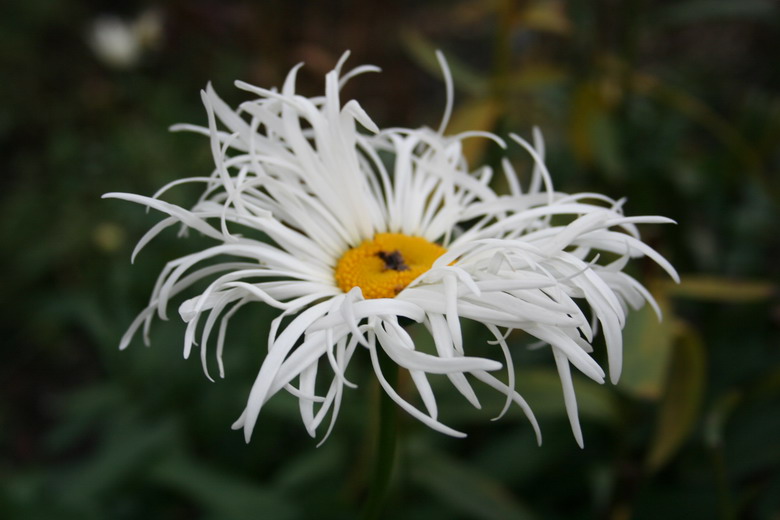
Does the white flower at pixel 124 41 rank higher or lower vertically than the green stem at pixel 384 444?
higher

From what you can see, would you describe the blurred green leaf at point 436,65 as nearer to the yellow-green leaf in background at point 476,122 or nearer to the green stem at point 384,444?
the yellow-green leaf in background at point 476,122

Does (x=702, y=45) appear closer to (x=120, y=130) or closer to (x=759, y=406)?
(x=759, y=406)

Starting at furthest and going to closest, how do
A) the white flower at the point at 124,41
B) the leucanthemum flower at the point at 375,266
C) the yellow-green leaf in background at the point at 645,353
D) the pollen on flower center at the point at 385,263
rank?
the white flower at the point at 124,41
the yellow-green leaf in background at the point at 645,353
the pollen on flower center at the point at 385,263
the leucanthemum flower at the point at 375,266

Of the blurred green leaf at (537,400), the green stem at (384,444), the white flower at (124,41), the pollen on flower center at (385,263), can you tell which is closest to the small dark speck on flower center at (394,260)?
the pollen on flower center at (385,263)

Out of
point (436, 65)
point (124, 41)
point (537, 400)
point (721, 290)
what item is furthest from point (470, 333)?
point (124, 41)

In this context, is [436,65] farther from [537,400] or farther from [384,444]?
[384,444]

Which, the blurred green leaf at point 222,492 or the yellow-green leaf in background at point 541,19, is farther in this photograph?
the yellow-green leaf in background at point 541,19

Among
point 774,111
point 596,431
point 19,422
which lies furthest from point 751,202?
point 19,422
